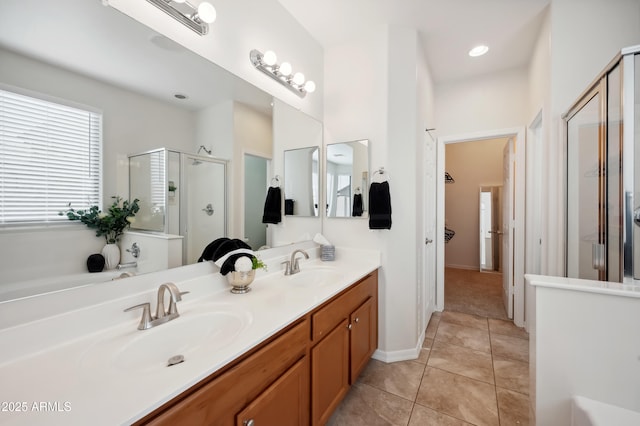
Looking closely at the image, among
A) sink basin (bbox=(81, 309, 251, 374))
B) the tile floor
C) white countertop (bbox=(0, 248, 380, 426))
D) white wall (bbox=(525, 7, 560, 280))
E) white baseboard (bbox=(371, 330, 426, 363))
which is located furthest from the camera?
white baseboard (bbox=(371, 330, 426, 363))

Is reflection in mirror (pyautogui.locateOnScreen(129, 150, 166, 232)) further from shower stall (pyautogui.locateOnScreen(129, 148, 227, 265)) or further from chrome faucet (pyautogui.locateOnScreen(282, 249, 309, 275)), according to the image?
chrome faucet (pyautogui.locateOnScreen(282, 249, 309, 275))

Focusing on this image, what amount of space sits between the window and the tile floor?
176 centimetres

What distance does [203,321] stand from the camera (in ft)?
3.59

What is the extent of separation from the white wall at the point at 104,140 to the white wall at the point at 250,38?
1.24 feet

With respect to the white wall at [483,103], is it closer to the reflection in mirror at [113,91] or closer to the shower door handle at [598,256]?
the shower door handle at [598,256]

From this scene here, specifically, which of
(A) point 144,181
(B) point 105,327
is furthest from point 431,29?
(B) point 105,327

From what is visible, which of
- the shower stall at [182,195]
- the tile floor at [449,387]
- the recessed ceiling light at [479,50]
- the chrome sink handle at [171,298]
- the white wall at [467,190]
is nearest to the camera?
the chrome sink handle at [171,298]

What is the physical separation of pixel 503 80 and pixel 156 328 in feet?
12.2

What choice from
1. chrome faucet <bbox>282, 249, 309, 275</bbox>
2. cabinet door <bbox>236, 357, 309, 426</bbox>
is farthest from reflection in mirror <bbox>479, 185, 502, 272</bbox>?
cabinet door <bbox>236, 357, 309, 426</bbox>

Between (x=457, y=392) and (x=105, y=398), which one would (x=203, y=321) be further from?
(x=457, y=392)

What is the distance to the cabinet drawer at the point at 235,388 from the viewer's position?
683 millimetres

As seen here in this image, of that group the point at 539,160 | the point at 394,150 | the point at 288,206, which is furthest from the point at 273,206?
the point at 539,160

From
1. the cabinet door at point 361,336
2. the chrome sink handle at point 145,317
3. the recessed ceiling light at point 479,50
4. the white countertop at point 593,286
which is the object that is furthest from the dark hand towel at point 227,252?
the recessed ceiling light at point 479,50

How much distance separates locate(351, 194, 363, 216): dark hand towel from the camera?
88.4 inches
